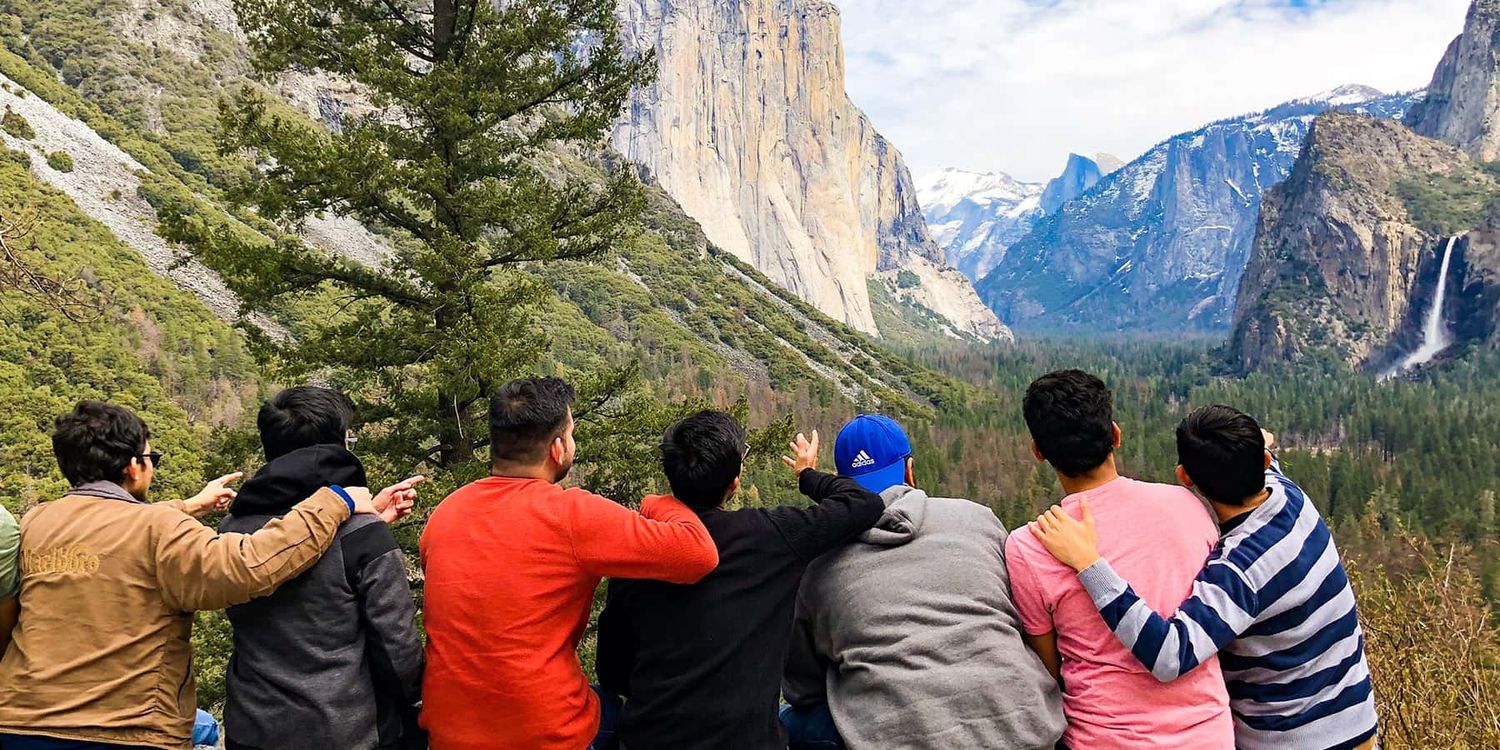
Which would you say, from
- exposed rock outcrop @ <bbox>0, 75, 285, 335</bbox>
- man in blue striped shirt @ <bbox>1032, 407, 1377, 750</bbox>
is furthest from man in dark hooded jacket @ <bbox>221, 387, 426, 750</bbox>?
exposed rock outcrop @ <bbox>0, 75, 285, 335</bbox>

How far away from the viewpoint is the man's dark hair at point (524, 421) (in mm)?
3500

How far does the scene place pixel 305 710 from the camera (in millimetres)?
3414

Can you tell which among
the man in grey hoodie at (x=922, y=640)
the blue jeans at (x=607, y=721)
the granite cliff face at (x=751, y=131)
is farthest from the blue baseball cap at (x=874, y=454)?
the granite cliff face at (x=751, y=131)

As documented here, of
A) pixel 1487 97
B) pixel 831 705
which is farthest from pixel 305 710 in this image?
pixel 1487 97

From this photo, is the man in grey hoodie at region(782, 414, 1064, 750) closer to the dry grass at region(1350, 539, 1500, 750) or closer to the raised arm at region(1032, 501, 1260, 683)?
the raised arm at region(1032, 501, 1260, 683)

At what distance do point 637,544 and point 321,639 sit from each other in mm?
1485

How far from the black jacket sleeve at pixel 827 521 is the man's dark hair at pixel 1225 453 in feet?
4.21

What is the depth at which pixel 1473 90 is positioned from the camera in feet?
563

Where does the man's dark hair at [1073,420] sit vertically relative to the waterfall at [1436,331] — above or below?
above

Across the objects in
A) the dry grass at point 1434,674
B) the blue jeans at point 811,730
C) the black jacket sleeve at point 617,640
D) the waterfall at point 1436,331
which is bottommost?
the waterfall at point 1436,331

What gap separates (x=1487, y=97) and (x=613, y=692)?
235 m

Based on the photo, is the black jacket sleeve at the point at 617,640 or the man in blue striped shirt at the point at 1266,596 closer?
the man in blue striped shirt at the point at 1266,596

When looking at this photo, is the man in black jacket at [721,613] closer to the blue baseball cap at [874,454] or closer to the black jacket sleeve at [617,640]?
the black jacket sleeve at [617,640]

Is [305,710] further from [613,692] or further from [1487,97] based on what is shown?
[1487,97]
